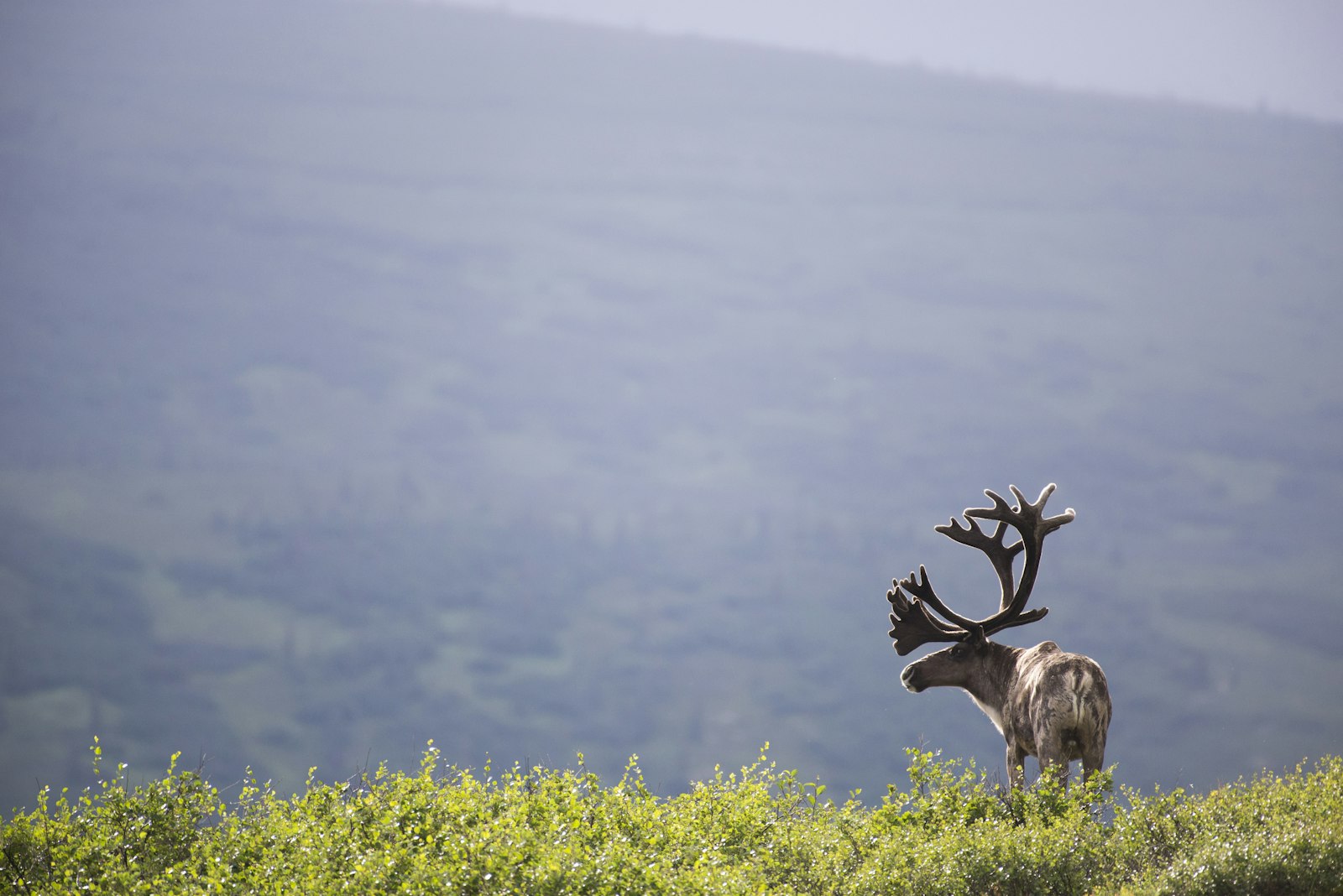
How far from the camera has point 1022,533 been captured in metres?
14.3

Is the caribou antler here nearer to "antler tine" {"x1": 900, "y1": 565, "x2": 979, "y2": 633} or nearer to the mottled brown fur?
"antler tine" {"x1": 900, "y1": 565, "x2": 979, "y2": 633}

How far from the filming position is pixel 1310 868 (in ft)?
30.4

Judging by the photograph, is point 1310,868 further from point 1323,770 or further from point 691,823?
point 691,823

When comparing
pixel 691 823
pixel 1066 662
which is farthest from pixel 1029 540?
pixel 691 823

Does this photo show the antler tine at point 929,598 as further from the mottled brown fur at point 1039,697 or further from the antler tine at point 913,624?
the mottled brown fur at point 1039,697

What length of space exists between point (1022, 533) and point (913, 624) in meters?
1.59

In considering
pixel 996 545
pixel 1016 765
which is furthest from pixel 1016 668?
pixel 996 545

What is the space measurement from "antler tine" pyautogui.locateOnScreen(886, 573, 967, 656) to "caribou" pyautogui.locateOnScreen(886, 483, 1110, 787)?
1cm

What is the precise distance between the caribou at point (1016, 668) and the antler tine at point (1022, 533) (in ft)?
0.04

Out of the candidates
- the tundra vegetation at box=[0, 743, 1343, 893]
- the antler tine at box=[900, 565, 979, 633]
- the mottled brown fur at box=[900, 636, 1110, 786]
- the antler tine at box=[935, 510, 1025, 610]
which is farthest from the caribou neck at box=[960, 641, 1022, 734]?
the antler tine at box=[935, 510, 1025, 610]

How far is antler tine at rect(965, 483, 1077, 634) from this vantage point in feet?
45.0

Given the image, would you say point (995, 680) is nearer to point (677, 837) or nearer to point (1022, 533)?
point (1022, 533)

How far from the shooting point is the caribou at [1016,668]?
11.7m

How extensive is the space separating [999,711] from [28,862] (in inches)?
370
